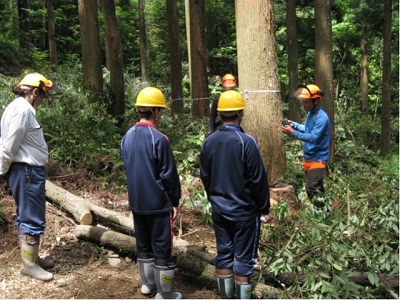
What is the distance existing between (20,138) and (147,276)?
198 centimetres

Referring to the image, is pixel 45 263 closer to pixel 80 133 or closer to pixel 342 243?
pixel 342 243

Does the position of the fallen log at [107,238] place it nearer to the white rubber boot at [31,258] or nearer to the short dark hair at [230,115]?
the white rubber boot at [31,258]

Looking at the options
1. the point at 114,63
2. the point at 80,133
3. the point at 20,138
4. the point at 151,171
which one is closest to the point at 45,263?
the point at 20,138

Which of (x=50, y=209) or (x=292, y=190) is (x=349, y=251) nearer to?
(x=292, y=190)

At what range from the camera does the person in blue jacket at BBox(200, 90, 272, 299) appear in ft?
13.2

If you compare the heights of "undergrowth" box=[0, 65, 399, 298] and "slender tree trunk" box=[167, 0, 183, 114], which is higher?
"slender tree trunk" box=[167, 0, 183, 114]

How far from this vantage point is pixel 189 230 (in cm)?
612

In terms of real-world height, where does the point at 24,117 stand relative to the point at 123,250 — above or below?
above

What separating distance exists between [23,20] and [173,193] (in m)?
20.2

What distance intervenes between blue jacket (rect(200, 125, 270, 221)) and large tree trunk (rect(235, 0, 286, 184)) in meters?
2.13

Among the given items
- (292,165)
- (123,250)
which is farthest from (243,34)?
(123,250)

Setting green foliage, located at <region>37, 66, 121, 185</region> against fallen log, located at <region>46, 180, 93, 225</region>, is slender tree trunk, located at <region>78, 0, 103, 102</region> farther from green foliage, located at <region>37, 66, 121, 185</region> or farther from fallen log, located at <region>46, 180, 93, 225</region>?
A: fallen log, located at <region>46, 180, 93, 225</region>

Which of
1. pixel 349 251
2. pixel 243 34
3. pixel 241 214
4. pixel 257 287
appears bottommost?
pixel 257 287

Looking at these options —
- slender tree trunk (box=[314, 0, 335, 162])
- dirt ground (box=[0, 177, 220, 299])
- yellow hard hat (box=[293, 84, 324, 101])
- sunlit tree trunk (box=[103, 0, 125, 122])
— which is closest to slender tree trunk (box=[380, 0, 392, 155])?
slender tree trunk (box=[314, 0, 335, 162])
